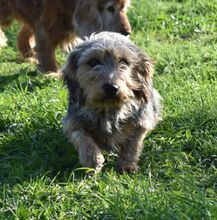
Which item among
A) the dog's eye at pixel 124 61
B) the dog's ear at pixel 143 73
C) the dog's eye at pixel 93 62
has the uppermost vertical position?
the dog's eye at pixel 93 62

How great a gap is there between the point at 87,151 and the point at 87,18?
304cm

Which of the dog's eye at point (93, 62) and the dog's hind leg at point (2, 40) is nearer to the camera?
the dog's eye at point (93, 62)

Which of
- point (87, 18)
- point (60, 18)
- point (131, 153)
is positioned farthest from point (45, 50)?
point (131, 153)

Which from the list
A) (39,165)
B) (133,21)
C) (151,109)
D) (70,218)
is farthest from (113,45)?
(133,21)

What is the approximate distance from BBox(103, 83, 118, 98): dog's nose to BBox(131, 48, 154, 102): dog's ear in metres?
0.38

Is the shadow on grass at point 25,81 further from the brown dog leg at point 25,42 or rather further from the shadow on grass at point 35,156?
the shadow on grass at point 35,156

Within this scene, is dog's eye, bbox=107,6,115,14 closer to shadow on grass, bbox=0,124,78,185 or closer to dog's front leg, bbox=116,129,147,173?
shadow on grass, bbox=0,124,78,185

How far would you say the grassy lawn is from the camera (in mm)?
4242

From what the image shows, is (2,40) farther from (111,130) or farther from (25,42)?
(111,130)

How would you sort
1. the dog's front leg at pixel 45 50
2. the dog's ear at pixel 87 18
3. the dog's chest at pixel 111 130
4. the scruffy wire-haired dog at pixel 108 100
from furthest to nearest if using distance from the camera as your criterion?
the dog's front leg at pixel 45 50 < the dog's ear at pixel 87 18 < the dog's chest at pixel 111 130 < the scruffy wire-haired dog at pixel 108 100

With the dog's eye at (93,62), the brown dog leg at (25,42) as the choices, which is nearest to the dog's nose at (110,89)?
the dog's eye at (93,62)

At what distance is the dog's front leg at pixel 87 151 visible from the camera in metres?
5.00

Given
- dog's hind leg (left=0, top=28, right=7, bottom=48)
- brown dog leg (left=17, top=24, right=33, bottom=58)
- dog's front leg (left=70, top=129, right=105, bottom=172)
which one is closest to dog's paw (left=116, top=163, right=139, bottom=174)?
dog's front leg (left=70, top=129, right=105, bottom=172)

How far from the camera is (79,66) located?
5176 millimetres
